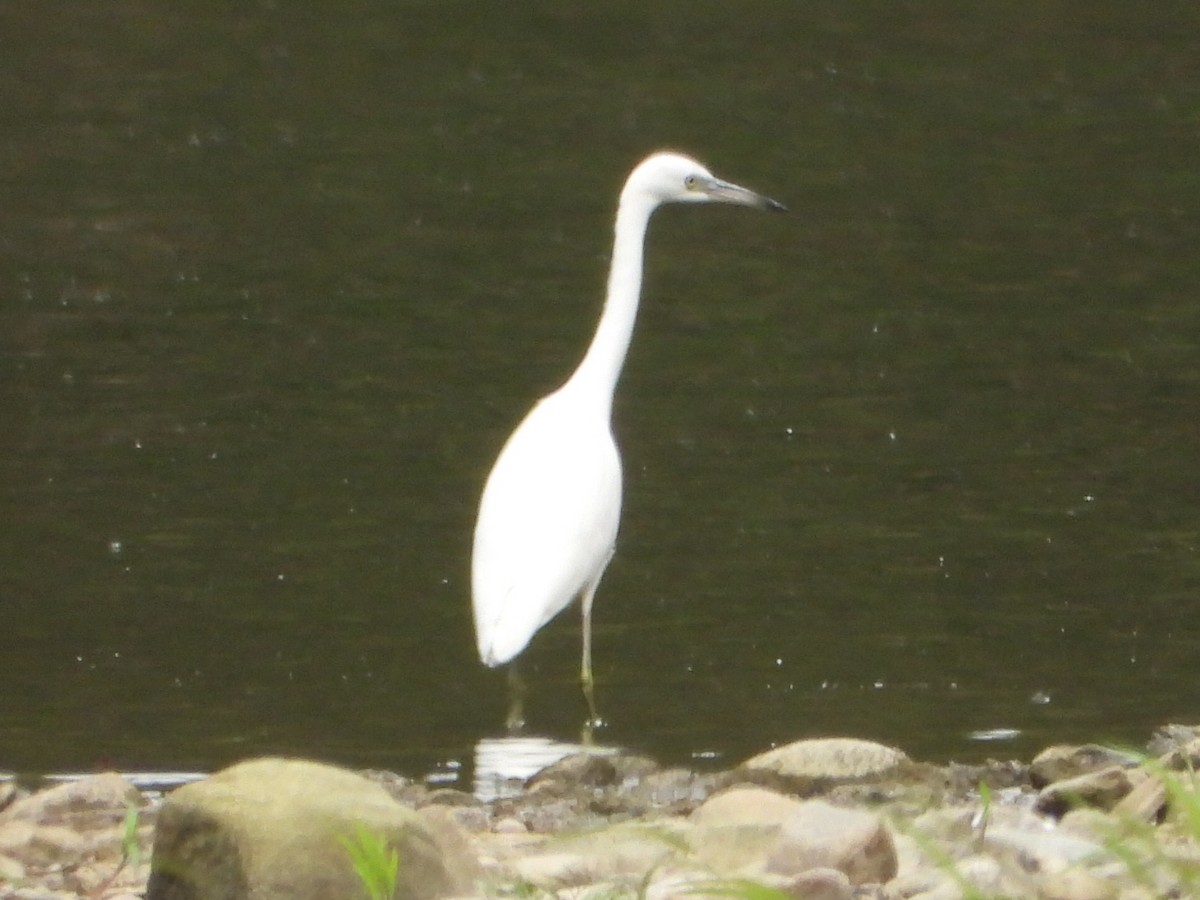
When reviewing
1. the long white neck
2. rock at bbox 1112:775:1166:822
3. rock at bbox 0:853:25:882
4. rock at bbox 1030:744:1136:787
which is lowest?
rock at bbox 0:853:25:882

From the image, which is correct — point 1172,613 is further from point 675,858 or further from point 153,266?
point 153,266

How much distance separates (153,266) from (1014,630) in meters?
6.13

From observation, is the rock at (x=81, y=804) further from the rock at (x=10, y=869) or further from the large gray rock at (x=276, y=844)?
the large gray rock at (x=276, y=844)

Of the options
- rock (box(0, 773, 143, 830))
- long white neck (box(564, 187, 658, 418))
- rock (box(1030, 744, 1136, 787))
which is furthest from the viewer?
long white neck (box(564, 187, 658, 418))

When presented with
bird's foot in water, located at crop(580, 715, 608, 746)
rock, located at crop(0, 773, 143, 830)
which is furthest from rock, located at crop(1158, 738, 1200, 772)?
rock, located at crop(0, 773, 143, 830)

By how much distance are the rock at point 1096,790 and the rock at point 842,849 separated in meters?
0.88

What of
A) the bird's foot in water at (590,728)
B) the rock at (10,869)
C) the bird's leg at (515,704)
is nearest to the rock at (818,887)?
the rock at (10,869)

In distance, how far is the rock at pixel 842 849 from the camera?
423 centimetres

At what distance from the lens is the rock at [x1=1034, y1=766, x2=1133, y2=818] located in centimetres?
510

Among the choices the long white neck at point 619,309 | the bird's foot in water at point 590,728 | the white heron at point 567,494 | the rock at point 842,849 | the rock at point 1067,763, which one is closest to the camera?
the rock at point 842,849

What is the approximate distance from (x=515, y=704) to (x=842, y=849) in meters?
2.97

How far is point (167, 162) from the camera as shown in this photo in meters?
15.2

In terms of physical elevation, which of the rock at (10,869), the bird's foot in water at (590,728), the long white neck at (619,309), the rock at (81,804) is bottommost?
the bird's foot in water at (590,728)

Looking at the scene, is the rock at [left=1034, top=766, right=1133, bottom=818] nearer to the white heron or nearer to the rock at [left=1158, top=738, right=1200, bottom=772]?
the rock at [left=1158, top=738, right=1200, bottom=772]
